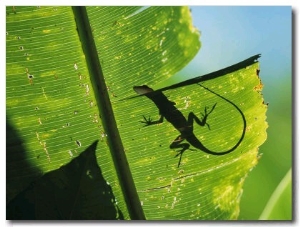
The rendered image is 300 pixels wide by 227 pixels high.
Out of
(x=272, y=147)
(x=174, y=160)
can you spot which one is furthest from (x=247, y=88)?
(x=174, y=160)

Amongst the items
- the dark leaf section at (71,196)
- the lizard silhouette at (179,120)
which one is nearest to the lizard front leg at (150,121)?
the lizard silhouette at (179,120)

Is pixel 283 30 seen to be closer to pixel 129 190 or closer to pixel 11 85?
pixel 129 190

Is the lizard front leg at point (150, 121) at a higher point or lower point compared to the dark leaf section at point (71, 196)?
higher

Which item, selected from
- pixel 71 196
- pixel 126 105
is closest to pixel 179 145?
pixel 126 105

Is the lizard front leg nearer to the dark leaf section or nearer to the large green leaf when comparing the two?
the large green leaf

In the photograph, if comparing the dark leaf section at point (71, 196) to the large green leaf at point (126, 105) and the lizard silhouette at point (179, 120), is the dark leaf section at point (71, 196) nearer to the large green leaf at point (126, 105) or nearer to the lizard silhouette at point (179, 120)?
the large green leaf at point (126, 105)
